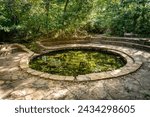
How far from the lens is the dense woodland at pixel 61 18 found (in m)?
8.94

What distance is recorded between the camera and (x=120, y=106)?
340 cm

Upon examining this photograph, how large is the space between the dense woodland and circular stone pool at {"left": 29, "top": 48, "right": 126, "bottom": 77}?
170cm

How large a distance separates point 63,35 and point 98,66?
3829mm

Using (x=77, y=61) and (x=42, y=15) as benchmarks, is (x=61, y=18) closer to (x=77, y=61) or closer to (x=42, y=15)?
(x=42, y=15)

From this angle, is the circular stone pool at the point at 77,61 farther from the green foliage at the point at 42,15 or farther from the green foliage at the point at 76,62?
the green foliage at the point at 42,15

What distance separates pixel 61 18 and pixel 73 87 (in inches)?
217

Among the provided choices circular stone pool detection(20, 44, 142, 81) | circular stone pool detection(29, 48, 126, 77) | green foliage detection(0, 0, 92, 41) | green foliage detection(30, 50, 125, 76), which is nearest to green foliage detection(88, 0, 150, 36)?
green foliage detection(0, 0, 92, 41)

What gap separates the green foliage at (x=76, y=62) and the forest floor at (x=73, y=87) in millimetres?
973

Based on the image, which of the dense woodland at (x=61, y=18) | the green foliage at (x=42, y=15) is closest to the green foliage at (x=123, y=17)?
the dense woodland at (x=61, y=18)

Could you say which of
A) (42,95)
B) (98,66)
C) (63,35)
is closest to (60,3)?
(63,35)

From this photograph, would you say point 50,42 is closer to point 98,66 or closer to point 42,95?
point 98,66

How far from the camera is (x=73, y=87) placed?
4602 millimetres

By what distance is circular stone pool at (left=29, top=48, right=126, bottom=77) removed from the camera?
19.9ft

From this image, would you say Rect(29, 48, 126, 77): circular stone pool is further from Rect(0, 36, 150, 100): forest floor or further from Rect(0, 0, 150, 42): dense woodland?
Rect(0, 0, 150, 42): dense woodland
